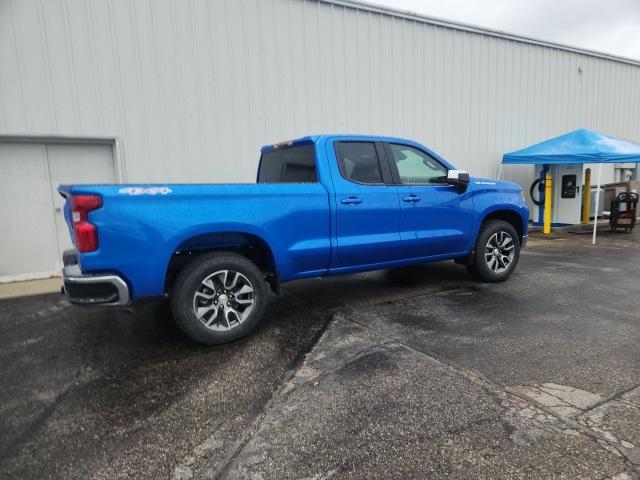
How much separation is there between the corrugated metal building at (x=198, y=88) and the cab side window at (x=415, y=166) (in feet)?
13.2

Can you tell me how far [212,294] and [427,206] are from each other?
267cm

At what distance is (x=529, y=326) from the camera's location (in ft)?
13.6

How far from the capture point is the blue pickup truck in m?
3.40

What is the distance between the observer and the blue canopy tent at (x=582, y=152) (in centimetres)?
902

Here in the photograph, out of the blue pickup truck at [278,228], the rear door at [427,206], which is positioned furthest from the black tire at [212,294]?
the rear door at [427,206]

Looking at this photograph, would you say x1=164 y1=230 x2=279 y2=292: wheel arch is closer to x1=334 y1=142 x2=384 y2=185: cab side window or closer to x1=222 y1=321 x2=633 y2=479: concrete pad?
x1=334 y1=142 x2=384 y2=185: cab side window

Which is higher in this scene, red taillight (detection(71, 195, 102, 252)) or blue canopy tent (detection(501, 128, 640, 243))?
blue canopy tent (detection(501, 128, 640, 243))

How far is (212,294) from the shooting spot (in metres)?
3.84

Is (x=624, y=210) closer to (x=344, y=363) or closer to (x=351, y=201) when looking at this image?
(x=351, y=201)

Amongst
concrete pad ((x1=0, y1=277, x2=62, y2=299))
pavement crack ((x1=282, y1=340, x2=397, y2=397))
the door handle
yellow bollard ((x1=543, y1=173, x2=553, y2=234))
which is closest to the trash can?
yellow bollard ((x1=543, y1=173, x2=553, y2=234))

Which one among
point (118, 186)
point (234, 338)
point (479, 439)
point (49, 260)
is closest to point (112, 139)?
point (49, 260)

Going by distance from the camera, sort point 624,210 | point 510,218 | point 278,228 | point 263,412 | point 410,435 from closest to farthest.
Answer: point 410,435
point 263,412
point 278,228
point 510,218
point 624,210

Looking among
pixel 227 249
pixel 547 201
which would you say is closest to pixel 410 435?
pixel 227 249

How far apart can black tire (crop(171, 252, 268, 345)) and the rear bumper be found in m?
0.43
